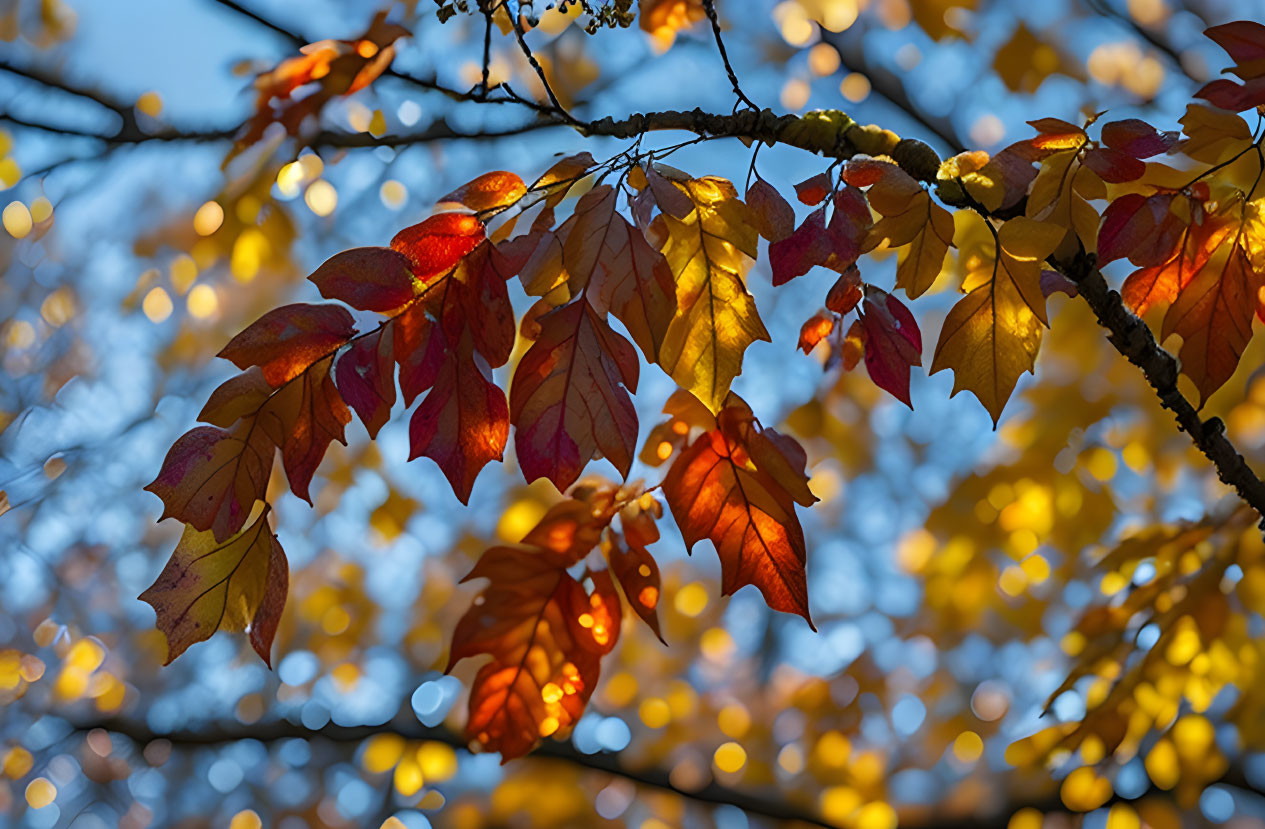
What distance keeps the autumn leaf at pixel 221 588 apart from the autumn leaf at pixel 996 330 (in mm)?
274

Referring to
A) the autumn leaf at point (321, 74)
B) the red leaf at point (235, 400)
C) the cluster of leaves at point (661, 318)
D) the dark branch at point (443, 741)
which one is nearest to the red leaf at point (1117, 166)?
the cluster of leaves at point (661, 318)

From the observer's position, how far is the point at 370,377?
295 millimetres

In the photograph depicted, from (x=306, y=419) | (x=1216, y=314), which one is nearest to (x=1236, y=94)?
(x=1216, y=314)

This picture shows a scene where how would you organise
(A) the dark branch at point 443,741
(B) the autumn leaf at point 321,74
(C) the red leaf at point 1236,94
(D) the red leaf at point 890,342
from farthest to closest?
(A) the dark branch at point 443,741 < (B) the autumn leaf at point 321,74 < (D) the red leaf at point 890,342 < (C) the red leaf at point 1236,94

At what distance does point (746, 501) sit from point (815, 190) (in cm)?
13

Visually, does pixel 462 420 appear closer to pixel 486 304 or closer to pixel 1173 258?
pixel 486 304

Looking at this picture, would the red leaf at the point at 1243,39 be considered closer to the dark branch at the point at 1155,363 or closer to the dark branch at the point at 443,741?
the dark branch at the point at 1155,363

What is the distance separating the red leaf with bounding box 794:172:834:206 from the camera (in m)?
0.33

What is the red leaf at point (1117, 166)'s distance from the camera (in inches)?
11.8

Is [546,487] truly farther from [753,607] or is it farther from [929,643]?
[929,643]

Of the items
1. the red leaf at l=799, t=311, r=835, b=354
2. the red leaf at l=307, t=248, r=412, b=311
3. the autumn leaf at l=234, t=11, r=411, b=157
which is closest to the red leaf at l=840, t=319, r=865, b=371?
the red leaf at l=799, t=311, r=835, b=354

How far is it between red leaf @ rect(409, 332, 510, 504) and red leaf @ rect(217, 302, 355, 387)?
0.05 meters

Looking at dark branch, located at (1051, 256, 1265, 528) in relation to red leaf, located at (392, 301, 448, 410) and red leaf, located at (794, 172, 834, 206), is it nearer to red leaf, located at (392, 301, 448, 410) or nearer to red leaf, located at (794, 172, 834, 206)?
red leaf, located at (794, 172, 834, 206)

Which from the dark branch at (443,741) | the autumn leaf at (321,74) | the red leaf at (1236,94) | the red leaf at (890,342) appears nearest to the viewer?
the red leaf at (1236,94)
